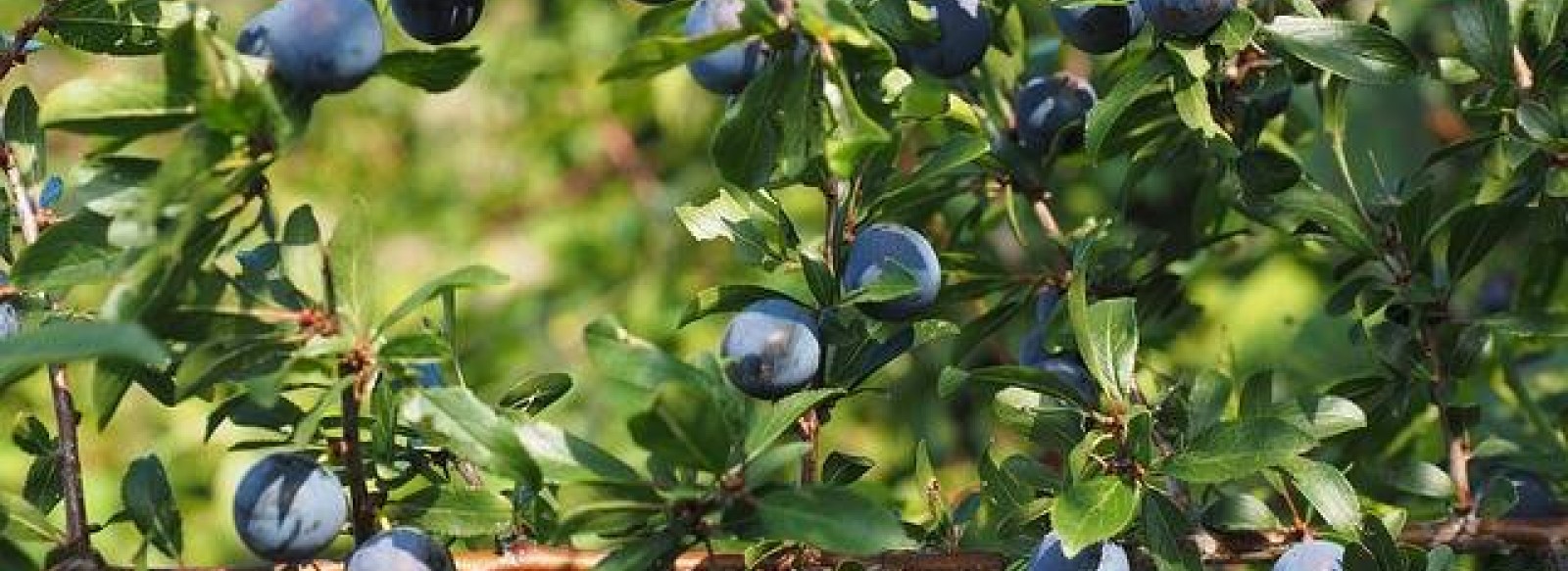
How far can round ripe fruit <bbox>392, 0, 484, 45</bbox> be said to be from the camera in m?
0.79

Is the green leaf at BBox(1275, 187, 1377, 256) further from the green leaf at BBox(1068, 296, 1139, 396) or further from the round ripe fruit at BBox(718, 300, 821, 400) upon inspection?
the round ripe fruit at BBox(718, 300, 821, 400)

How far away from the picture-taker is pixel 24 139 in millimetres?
906

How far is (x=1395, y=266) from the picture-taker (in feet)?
3.47

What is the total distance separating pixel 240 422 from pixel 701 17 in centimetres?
28

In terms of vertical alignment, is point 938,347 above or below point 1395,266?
below

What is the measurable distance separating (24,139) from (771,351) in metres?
0.37

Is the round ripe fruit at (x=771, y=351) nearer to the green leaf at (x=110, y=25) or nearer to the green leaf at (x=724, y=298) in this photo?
the green leaf at (x=724, y=298)

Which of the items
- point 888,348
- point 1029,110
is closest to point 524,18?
point 1029,110

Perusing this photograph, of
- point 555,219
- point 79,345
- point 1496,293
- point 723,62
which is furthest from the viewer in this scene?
point 555,219

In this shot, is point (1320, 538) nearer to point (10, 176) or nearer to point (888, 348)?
point (888, 348)

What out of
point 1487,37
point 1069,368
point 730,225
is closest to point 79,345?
point 730,225

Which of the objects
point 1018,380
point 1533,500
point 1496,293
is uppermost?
point 1018,380

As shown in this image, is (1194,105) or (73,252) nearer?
(73,252)

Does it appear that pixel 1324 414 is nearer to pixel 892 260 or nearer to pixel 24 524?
pixel 892 260
